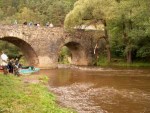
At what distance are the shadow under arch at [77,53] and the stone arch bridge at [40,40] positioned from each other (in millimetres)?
1049

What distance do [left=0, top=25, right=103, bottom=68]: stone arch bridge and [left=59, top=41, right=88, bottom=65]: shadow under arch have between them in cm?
105

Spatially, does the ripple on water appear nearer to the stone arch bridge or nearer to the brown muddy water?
the brown muddy water

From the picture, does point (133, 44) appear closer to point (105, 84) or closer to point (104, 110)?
point (105, 84)

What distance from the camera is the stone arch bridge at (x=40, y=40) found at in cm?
3574

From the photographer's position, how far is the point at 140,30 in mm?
35875

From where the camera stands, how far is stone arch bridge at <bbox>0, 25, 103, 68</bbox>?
35744mm

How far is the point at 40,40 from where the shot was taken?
123 ft

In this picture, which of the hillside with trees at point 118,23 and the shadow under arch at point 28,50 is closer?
the hillside with trees at point 118,23

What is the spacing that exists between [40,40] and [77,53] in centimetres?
820

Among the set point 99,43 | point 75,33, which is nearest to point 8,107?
point 75,33

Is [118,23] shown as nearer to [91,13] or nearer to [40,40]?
[91,13]

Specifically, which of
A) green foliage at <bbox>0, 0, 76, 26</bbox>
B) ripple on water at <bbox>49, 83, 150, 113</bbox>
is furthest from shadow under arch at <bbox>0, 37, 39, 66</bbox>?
green foliage at <bbox>0, 0, 76, 26</bbox>

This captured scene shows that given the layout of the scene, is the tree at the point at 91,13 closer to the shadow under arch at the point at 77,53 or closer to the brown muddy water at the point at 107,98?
the shadow under arch at the point at 77,53

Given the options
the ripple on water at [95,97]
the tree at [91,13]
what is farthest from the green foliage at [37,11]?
the ripple on water at [95,97]
